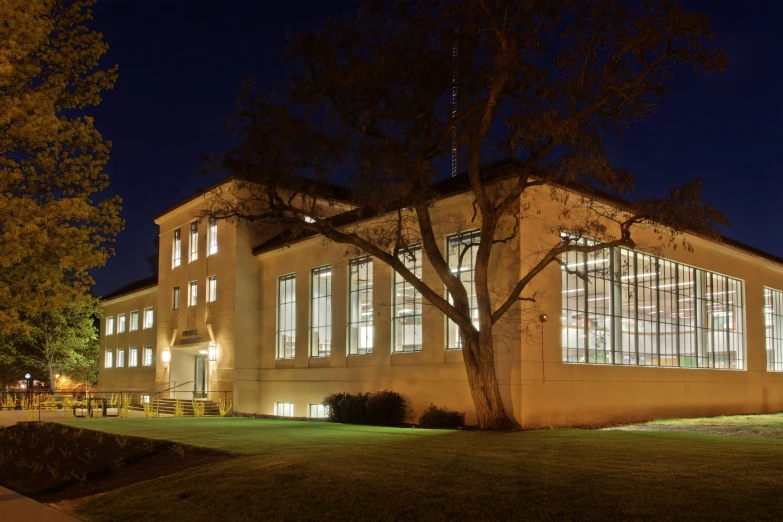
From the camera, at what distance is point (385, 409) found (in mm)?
22016

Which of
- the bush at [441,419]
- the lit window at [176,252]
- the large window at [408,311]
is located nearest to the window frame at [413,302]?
the large window at [408,311]

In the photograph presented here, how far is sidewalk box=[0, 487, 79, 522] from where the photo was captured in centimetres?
1002

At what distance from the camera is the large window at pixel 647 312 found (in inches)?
835

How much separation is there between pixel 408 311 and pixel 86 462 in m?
10.9

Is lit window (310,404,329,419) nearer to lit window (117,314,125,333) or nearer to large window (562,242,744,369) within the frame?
large window (562,242,744,369)

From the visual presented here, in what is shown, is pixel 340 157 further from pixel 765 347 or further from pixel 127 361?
pixel 127 361

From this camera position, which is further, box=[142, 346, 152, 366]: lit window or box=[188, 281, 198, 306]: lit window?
box=[142, 346, 152, 366]: lit window

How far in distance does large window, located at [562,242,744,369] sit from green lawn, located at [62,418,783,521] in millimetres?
6643

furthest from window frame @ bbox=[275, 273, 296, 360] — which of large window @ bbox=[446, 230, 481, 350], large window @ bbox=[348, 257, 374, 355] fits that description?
large window @ bbox=[446, 230, 481, 350]

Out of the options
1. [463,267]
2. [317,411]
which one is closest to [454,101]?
[463,267]

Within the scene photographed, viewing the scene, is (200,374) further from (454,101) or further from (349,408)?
(454,101)

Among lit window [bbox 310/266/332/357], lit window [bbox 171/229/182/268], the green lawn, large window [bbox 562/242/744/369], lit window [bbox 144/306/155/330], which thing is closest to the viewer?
the green lawn

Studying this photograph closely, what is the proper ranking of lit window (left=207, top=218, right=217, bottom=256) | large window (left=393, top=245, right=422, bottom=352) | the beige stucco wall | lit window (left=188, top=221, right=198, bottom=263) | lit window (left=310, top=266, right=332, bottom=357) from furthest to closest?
the beige stucco wall, lit window (left=188, top=221, right=198, bottom=263), lit window (left=207, top=218, right=217, bottom=256), lit window (left=310, top=266, right=332, bottom=357), large window (left=393, top=245, right=422, bottom=352)

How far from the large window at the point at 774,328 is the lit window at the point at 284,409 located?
19.8 metres
